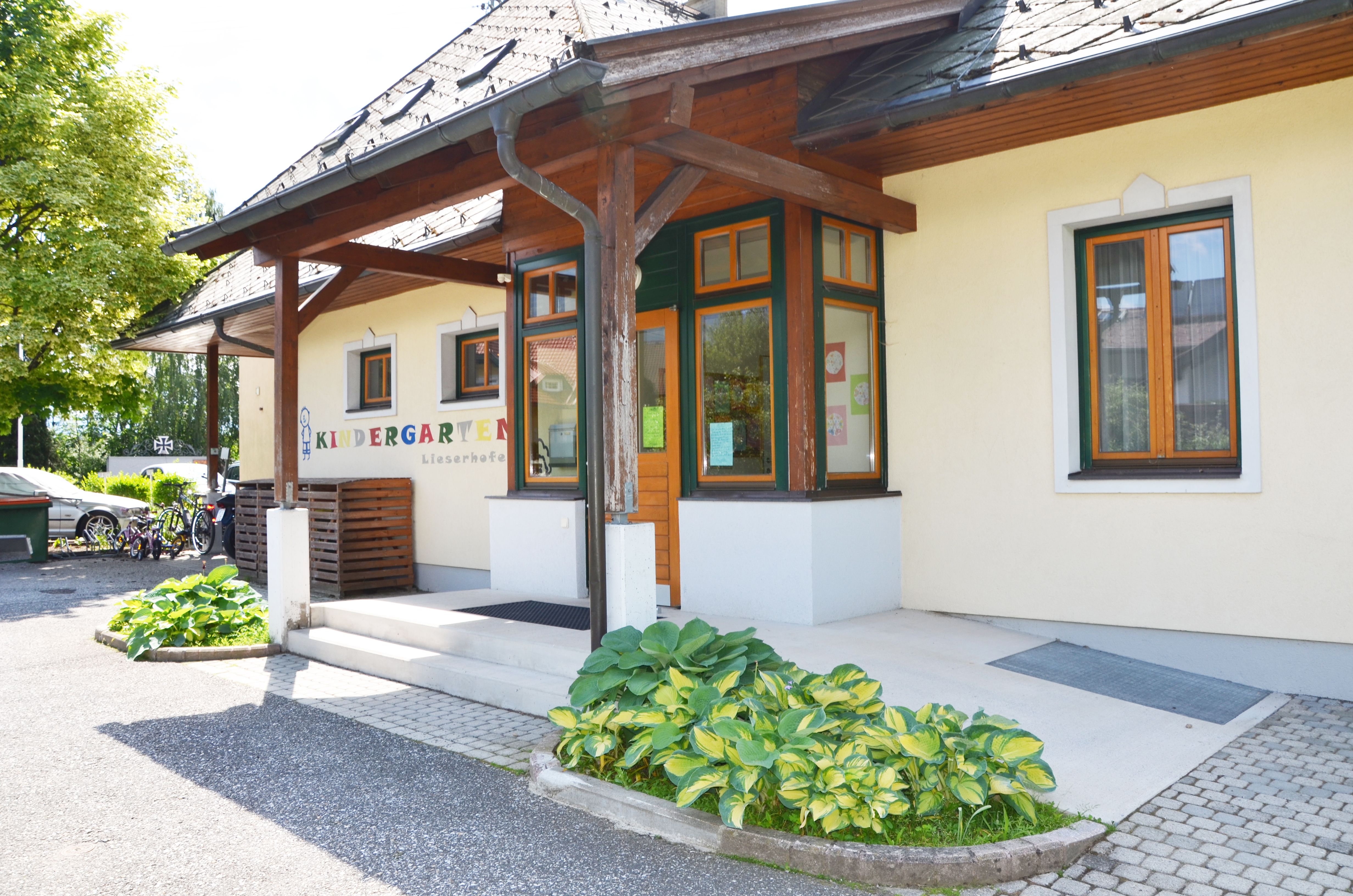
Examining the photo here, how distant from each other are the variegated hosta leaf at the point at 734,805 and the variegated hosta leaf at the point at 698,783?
0.05 meters

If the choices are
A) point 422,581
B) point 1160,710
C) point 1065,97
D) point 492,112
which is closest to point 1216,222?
point 1065,97

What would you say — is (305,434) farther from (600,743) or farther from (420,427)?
(600,743)

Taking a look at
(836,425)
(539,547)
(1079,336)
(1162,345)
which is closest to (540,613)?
(539,547)

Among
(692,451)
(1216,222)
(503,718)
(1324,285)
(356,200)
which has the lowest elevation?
(503,718)

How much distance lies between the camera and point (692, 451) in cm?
727

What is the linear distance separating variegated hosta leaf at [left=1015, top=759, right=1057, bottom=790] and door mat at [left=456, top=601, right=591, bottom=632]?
3.24m

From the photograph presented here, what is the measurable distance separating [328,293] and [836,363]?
15.0 feet

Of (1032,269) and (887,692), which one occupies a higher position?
(1032,269)

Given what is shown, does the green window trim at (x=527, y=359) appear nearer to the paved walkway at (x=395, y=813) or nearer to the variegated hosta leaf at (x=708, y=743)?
the paved walkway at (x=395, y=813)

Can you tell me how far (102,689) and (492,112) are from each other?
15.1 ft

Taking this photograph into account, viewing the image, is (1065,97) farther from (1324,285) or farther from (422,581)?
(422,581)

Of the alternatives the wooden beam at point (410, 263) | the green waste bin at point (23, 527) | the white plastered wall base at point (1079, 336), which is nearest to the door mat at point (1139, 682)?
the white plastered wall base at point (1079, 336)

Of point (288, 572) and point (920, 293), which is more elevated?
point (920, 293)

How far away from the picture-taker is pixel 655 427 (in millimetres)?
7629
